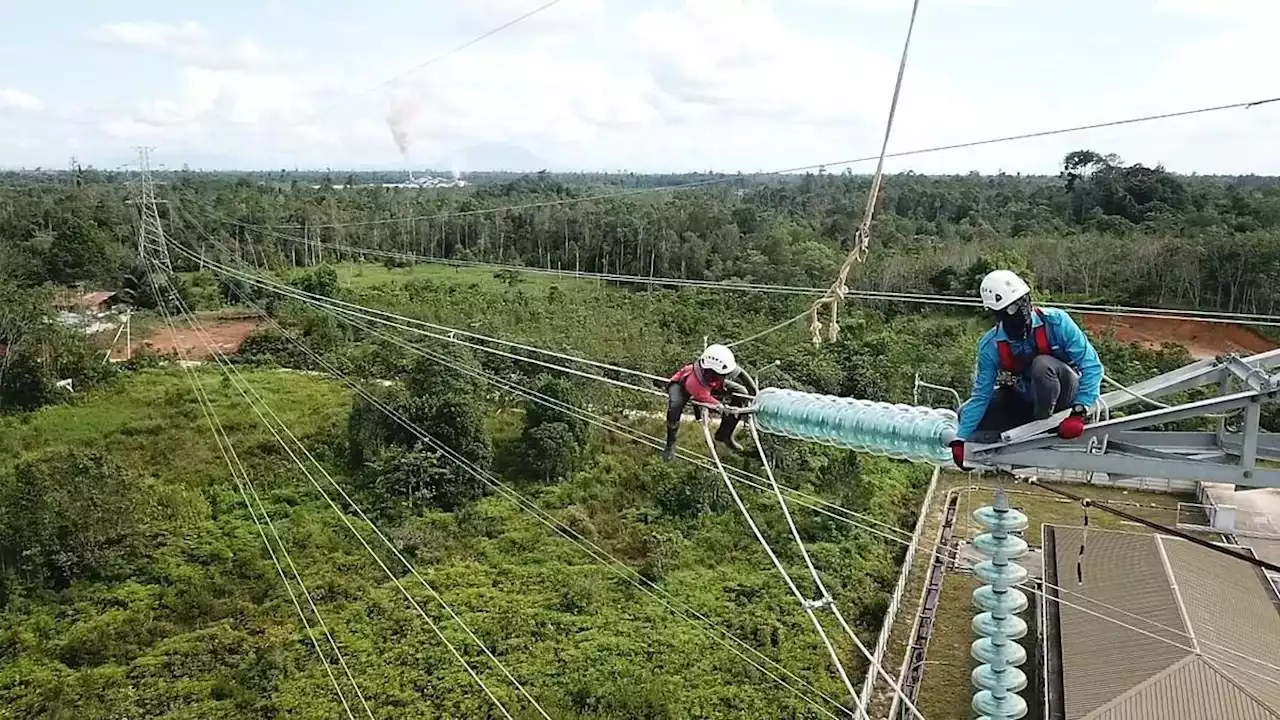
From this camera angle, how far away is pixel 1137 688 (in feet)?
29.5

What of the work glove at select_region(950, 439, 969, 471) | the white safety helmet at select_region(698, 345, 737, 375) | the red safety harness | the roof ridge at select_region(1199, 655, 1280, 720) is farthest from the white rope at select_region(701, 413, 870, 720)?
the roof ridge at select_region(1199, 655, 1280, 720)

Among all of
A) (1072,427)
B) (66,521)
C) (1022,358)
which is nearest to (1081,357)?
(1022,358)

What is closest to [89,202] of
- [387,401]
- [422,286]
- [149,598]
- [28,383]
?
[422,286]

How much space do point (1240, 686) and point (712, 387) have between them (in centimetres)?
754

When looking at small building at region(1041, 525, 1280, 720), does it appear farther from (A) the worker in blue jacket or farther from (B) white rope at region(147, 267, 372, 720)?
(B) white rope at region(147, 267, 372, 720)

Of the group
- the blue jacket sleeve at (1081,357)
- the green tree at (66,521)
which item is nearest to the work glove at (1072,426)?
the blue jacket sleeve at (1081,357)

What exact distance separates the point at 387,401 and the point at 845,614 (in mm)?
9358

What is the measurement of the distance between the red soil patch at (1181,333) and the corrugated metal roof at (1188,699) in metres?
16.7

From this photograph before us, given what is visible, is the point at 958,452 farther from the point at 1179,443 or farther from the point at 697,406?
the point at 697,406

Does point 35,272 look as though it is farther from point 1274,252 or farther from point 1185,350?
point 1274,252

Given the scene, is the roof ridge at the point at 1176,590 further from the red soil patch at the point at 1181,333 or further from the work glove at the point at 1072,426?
the red soil patch at the point at 1181,333

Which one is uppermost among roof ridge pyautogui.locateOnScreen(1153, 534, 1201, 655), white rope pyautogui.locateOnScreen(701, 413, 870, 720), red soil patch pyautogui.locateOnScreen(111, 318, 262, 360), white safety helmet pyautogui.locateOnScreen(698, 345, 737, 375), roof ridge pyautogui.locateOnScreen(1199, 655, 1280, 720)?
white safety helmet pyautogui.locateOnScreen(698, 345, 737, 375)

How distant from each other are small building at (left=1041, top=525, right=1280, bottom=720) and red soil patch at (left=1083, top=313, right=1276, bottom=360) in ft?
44.5

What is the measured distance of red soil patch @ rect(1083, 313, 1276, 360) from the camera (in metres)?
23.9
